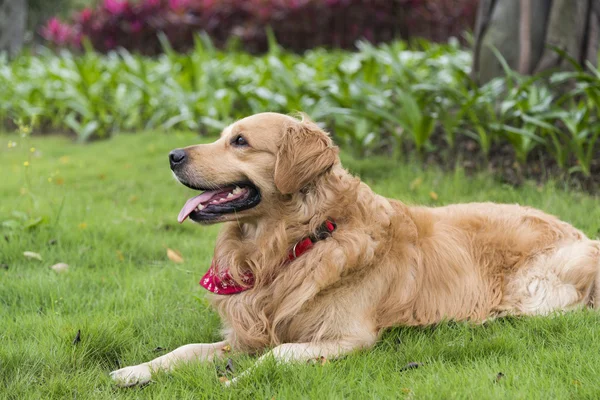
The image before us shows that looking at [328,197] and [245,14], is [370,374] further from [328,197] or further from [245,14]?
[245,14]

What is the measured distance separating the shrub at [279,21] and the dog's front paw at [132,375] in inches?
482

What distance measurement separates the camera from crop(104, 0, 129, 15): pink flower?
678 inches

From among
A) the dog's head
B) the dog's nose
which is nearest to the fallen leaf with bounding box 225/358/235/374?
the dog's head

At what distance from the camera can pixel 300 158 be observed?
327 centimetres

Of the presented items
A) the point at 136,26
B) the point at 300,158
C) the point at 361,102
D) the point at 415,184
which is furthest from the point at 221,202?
the point at 136,26

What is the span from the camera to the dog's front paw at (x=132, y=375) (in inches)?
115

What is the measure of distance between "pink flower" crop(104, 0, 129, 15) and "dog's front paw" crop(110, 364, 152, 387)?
15740 mm

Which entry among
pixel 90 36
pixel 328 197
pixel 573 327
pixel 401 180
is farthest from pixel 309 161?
pixel 90 36

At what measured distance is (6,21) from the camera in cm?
1552

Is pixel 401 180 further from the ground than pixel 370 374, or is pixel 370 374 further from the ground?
pixel 370 374

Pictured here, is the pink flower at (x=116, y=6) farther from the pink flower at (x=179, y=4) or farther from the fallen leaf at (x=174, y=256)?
the fallen leaf at (x=174, y=256)

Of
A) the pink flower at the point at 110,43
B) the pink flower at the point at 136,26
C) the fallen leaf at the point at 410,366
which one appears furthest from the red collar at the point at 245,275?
the pink flower at the point at 110,43

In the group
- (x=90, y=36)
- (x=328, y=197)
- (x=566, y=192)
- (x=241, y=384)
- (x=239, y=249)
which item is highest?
(x=328, y=197)

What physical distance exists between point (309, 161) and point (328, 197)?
215mm
